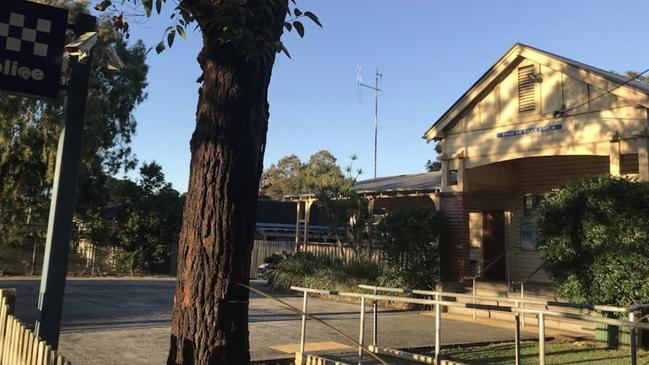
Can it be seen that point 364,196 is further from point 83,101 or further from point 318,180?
point 83,101

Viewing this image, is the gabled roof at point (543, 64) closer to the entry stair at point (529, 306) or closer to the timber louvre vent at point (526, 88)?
the timber louvre vent at point (526, 88)

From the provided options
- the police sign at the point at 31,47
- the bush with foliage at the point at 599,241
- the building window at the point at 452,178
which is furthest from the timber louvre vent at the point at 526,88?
the police sign at the point at 31,47

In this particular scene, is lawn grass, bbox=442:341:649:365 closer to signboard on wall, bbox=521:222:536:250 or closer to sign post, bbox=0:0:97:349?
sign post, bbox=0:0:97:349

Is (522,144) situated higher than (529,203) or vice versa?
(522,144)

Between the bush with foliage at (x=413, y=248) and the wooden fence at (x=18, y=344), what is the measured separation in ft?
36.9

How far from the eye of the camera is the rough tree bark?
3947mm

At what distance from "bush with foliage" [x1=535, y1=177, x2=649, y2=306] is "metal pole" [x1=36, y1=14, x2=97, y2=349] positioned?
8656 millimetres

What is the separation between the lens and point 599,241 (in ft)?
34.0

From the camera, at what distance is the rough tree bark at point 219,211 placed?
3947mm

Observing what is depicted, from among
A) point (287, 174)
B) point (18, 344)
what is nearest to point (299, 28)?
point (18, 344)

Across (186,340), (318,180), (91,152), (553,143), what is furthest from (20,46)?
(91,152)

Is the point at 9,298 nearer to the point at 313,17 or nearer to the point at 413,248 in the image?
the point at 313,17

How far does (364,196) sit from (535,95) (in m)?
7.44

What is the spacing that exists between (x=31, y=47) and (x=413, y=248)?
12.0 meters
